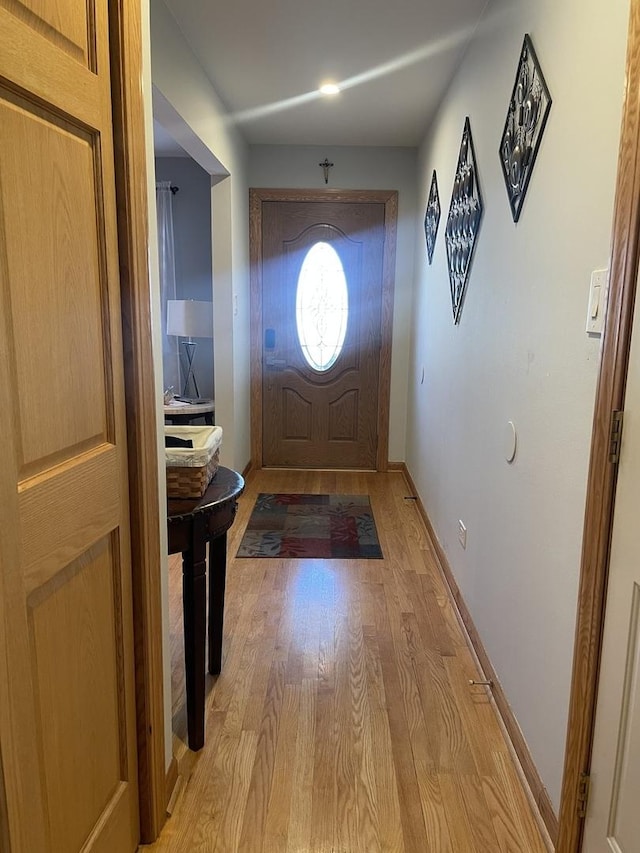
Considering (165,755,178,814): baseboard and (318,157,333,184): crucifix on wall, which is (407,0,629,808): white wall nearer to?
(165,755,178,814): baseboard

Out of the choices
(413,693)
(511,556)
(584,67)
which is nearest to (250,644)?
(413,693)

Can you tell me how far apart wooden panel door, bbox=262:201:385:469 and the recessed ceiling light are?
1240 mm

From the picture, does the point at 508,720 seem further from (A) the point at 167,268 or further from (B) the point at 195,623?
(A) the point at 167,268

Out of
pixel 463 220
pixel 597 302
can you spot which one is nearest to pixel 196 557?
pixel 597 302

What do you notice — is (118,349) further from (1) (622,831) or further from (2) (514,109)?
(2) (514,109)

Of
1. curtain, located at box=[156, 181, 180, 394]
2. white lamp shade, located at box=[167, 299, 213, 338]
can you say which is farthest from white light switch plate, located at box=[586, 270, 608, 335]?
curtain, located at box=[156, 181, 180, 394]

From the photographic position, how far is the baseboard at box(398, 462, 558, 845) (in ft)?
5.02

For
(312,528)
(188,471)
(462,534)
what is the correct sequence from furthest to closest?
(312,528)
(462,534)
(188,471)

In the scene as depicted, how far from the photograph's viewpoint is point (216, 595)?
2109 millimetres

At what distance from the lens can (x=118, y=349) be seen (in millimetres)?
1268

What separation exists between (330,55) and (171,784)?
3016mm

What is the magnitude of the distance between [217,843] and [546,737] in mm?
866

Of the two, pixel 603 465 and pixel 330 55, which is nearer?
pixel 603 465

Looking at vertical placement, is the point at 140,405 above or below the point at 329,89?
below
